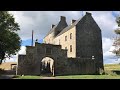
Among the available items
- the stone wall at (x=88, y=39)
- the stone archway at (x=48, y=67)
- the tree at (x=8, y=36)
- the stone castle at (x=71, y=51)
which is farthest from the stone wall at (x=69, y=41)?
the tree at (x=8, y=36)

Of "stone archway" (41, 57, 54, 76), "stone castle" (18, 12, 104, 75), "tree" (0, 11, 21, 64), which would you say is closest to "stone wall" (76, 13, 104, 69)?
"stone castle" (18, 12, 104, 75)

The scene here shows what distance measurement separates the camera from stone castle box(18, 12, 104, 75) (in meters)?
27.9

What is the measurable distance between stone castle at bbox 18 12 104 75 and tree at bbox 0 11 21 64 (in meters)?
3.59

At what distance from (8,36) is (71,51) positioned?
451 inches

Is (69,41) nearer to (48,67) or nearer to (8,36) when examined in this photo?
(48,67)

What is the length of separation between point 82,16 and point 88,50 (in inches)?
238

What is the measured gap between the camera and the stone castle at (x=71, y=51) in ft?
91.4

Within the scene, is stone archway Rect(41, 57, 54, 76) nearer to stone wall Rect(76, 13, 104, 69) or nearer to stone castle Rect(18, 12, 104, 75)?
stone castle Rect(18, 12, 104, 75)

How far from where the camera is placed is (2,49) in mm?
29438

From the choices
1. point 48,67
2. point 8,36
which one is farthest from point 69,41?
point 8,36

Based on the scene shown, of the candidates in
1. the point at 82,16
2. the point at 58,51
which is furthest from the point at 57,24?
the point at 58,51
